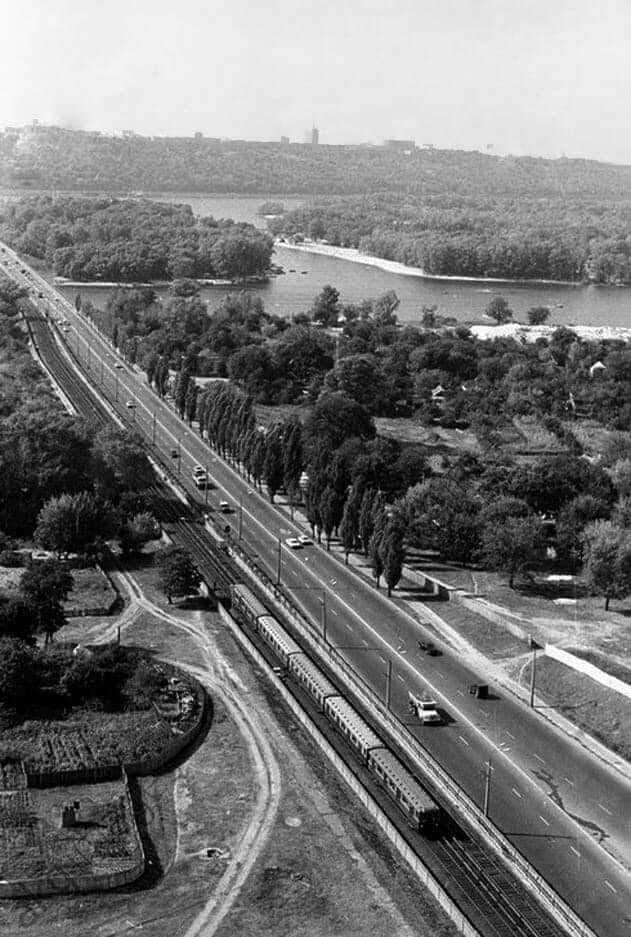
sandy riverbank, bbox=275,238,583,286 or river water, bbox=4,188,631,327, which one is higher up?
sandy riverbank, bbox=275,238,583,286

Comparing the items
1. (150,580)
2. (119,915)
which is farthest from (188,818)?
(150,580)

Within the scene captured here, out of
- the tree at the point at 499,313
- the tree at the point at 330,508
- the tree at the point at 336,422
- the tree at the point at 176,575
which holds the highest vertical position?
the tree at the point at 499,313

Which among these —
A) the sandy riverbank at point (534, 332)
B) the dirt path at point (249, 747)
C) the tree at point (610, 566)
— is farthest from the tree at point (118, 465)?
the sandy riverbank at point (534, 332)

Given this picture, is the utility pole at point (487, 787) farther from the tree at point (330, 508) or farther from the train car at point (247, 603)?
the tree at point (330, 508)

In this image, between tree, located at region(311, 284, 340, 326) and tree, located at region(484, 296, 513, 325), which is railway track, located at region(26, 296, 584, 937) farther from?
tree, located at region(484, 296, 513, 325)

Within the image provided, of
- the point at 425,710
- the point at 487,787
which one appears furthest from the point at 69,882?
the point at 425,710

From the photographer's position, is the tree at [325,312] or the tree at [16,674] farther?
the tree at [325,312]

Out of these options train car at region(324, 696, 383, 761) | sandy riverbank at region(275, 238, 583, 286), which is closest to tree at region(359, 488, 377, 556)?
train car at region(324, 696, 383, 761)
